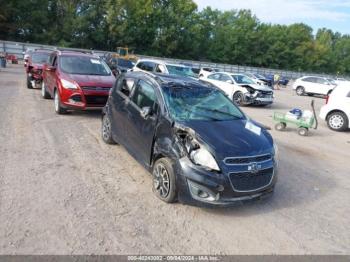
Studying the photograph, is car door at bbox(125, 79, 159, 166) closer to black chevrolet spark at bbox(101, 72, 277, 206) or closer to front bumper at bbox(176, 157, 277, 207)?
black chevrolet spark at bbox(101, 72, 277, 206)

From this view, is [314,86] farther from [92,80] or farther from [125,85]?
[125,85]

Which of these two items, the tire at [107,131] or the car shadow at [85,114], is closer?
the tire at [107,131]

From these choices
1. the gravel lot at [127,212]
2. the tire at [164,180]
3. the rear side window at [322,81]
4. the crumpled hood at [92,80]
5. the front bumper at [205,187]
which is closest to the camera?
the gravel lot at [127,212]

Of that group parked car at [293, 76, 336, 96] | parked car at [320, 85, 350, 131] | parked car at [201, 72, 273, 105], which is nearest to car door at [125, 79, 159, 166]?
parked car at [320, 85, 350, 131]

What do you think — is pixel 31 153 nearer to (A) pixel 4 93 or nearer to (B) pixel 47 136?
(B) pixel 47 136

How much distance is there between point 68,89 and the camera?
30.5 ft

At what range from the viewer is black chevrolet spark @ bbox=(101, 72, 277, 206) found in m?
4.39

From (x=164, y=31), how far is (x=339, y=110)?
51719 mm

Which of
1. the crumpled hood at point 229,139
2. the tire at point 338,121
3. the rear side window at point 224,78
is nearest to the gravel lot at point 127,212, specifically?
the crumpled hood at point 229,139

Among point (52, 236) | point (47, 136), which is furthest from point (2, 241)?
point (47, 136)

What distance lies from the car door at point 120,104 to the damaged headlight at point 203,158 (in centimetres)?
208

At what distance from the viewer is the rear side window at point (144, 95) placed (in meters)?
5.61

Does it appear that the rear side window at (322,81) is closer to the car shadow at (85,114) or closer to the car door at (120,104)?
the car shadow at (85,114)

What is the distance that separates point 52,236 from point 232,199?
7.34 ft
